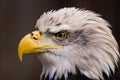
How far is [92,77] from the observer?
12.5 feet

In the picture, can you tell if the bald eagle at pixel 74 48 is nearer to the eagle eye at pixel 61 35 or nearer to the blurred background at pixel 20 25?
the eagle eye at pixel 61 35

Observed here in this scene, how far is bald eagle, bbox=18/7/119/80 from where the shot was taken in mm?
3834

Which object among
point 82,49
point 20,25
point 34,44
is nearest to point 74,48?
point 82,49

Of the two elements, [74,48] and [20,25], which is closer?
[74,48]

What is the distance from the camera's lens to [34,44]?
12.7ft

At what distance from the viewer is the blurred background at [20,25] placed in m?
6.28

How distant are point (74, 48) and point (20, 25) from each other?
2611 millimetres

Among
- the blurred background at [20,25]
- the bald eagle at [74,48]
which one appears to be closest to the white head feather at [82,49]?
the bald eagle at [74,48]

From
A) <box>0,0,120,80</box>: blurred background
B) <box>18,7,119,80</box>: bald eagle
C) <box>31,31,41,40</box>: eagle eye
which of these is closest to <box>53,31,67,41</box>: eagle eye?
<box>18,7,119,80</box>: bald eagle

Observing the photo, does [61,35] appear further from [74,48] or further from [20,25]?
[20,25]

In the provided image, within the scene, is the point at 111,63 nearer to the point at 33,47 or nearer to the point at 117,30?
the point at 33,47

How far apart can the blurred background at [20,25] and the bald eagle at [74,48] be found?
7.82 ft

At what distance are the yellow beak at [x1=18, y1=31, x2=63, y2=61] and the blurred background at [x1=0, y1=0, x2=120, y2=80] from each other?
238cm

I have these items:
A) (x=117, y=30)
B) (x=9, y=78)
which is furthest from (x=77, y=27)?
(x=9, y=78)
